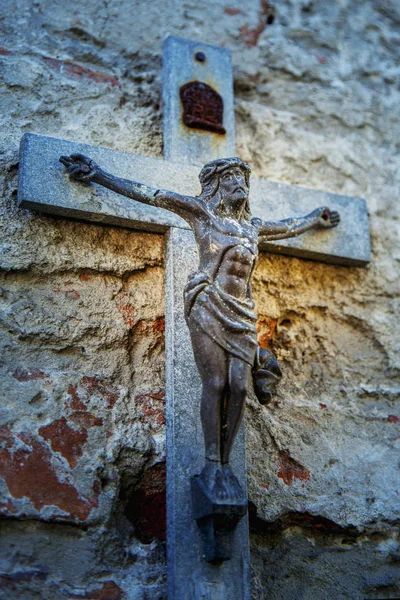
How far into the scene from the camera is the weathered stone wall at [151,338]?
253 centimetres

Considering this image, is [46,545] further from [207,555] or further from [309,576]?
[309,576]

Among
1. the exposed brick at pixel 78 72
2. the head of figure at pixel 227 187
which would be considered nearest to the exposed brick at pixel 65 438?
the head of figure at pixel 227 187

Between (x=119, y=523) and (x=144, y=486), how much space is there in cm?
16

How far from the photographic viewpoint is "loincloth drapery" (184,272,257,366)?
244 centimetres

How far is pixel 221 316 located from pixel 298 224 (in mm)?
785

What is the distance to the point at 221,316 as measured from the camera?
2447mm

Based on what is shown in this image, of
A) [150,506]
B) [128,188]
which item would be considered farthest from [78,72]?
[150,506]

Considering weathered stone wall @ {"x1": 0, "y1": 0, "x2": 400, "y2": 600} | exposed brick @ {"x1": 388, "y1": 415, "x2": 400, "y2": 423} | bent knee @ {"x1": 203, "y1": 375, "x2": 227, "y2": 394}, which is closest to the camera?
bent knee @ {"x1": 203, "y1": 375, "x2": 227, "y2": 394}

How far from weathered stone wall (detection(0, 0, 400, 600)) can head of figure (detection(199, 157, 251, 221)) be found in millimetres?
389

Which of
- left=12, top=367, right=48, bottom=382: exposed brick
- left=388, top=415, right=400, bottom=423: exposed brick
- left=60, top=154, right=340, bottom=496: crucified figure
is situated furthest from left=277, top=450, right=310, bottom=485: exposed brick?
left=12, top=367, right=48, bottom=382: exposed brick

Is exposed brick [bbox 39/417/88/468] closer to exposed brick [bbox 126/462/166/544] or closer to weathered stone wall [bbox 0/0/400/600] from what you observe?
weathered stone wall [bbox 0/0/400/600]

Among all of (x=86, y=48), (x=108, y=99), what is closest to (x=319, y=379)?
(x=108, y=99)

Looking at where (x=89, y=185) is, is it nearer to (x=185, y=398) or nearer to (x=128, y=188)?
(x=128, y=188)

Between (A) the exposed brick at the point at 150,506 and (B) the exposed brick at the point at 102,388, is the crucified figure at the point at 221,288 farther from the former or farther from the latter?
(B) the exposed brick at the point at 102,388
